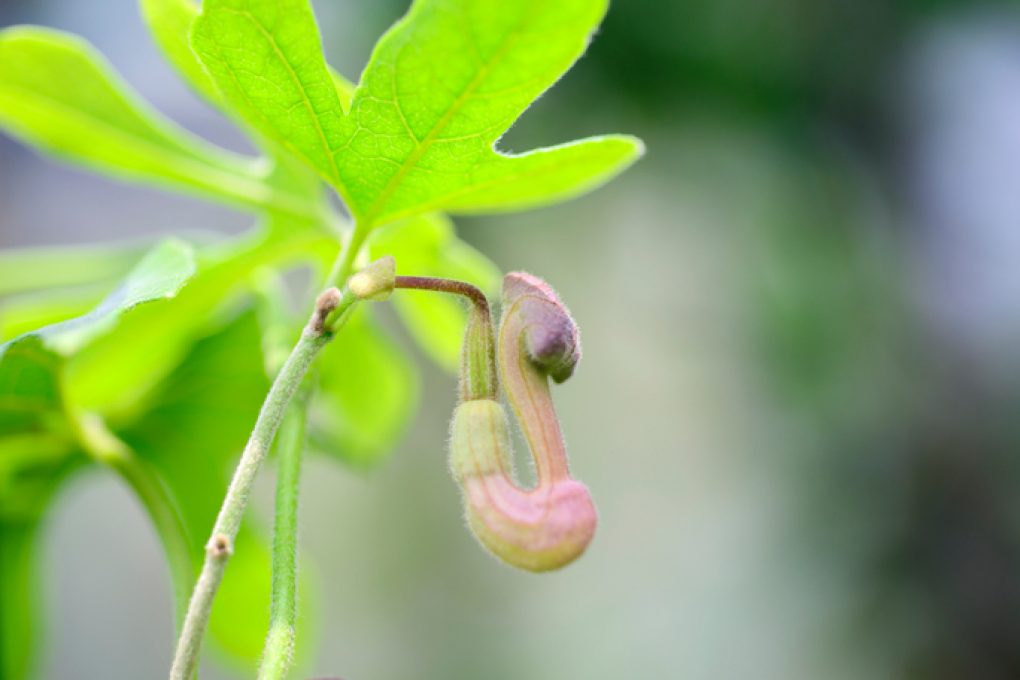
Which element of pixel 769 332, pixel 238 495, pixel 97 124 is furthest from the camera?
pixel 769 332

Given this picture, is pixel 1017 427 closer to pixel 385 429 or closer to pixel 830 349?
pixel 830 349

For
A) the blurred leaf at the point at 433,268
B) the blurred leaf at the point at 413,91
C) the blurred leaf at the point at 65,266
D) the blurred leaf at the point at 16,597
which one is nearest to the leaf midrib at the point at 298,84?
the blurred leaf at the point at 413,91

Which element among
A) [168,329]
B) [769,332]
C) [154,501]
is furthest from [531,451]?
[769,332]

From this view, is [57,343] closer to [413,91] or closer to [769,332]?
[413,91]

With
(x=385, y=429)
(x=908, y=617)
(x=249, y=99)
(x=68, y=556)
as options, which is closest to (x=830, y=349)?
(x=908, y=617)

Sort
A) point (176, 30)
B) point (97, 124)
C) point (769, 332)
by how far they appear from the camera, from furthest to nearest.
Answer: point (769, 332), point (97, 124), point (176, 30)

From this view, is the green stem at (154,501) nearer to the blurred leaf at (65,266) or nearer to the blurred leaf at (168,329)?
the blurred leaf at (168,329)
